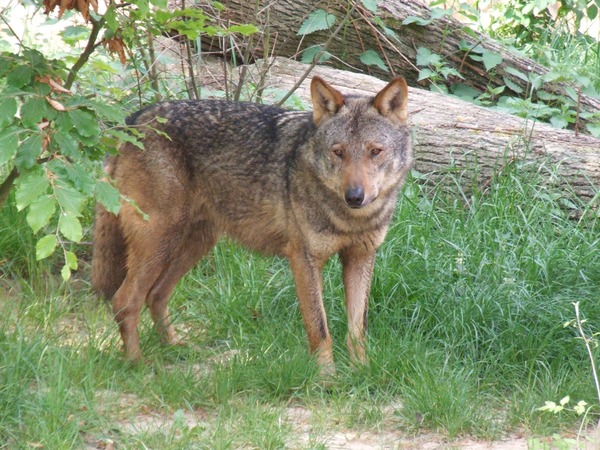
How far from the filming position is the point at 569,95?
7902 millimetres

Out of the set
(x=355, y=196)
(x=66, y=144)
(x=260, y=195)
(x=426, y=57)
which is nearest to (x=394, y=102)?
(x=355, y=196)

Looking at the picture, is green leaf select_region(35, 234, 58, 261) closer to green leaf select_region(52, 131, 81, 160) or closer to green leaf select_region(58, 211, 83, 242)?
green leaf select_region(58, 211, 83, 242)

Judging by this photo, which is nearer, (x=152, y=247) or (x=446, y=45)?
(x=152, y=247)

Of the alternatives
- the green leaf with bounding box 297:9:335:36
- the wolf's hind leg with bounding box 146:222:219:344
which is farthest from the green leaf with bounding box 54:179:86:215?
the green leaf with bounding box 297:9:335:36

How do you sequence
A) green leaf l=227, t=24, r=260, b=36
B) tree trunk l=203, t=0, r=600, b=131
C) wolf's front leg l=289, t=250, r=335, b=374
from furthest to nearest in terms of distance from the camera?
tree trunk l=203, t=0, r=600, b=131, wolf's front leg l=289, t=250, r=335, b=374, green leaf l=227, t=24, r=260, b=36

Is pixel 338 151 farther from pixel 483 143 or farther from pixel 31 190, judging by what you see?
pixel 31 190

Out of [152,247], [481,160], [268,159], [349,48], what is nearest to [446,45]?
[349,48]

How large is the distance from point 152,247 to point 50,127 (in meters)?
2.23

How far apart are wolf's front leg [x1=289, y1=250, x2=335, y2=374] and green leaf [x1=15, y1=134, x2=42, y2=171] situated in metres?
2.45

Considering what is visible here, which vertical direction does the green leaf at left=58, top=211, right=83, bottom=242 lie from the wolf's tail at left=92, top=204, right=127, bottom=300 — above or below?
above

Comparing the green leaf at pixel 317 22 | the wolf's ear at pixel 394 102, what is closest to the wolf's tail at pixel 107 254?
the wolf's ear at pixel 394 102

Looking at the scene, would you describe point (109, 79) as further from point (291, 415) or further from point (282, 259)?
point (291, 415)

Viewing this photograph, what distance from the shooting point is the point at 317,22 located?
25.0ft

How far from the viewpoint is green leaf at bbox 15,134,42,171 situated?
2881 mm
